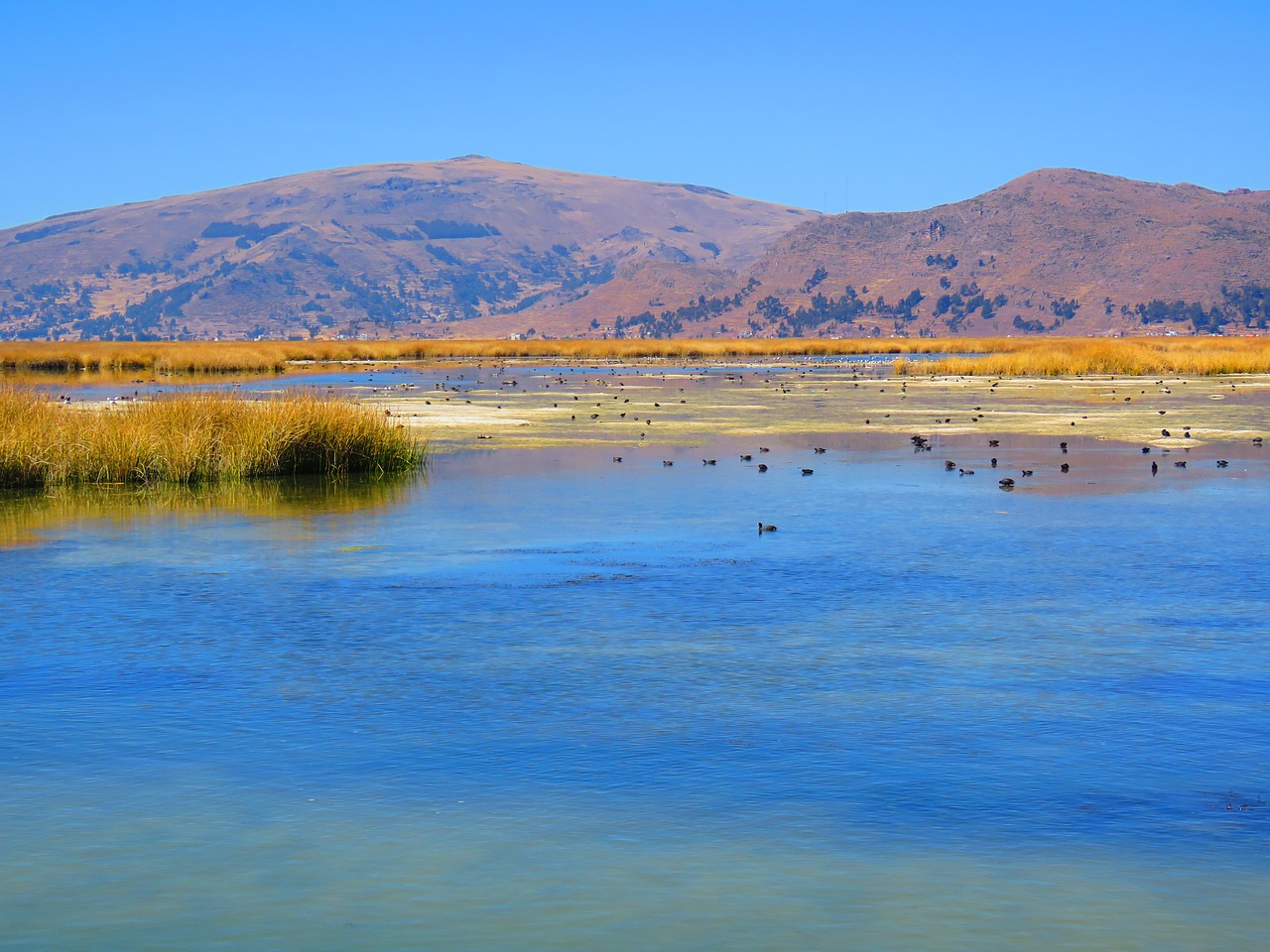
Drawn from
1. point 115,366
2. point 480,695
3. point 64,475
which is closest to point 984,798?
point 480,695

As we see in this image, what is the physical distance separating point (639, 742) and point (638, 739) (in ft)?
0.26

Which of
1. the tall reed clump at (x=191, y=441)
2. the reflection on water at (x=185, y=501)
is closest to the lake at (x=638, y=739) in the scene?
the reflection on water at (x=185, y=501)

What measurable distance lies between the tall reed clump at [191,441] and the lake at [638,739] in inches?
203

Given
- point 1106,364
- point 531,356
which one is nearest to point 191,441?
point 1106,364

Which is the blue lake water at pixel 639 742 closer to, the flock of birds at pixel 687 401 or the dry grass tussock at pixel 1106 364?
the flock of birds at pixel 687 401

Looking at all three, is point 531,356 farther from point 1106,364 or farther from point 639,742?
point 639,742

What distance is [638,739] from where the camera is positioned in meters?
9.69

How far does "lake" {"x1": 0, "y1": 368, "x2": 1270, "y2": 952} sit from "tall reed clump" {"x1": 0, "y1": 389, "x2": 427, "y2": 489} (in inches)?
203

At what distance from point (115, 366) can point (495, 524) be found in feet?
204

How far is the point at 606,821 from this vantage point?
8141mm

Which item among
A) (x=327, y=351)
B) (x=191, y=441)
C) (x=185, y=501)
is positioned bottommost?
(x=185, y=501)

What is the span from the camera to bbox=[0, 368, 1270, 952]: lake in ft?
23.1

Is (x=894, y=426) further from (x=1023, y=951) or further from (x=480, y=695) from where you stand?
(x=1023, y=951)

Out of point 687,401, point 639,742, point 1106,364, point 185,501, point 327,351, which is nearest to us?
point 639,742
